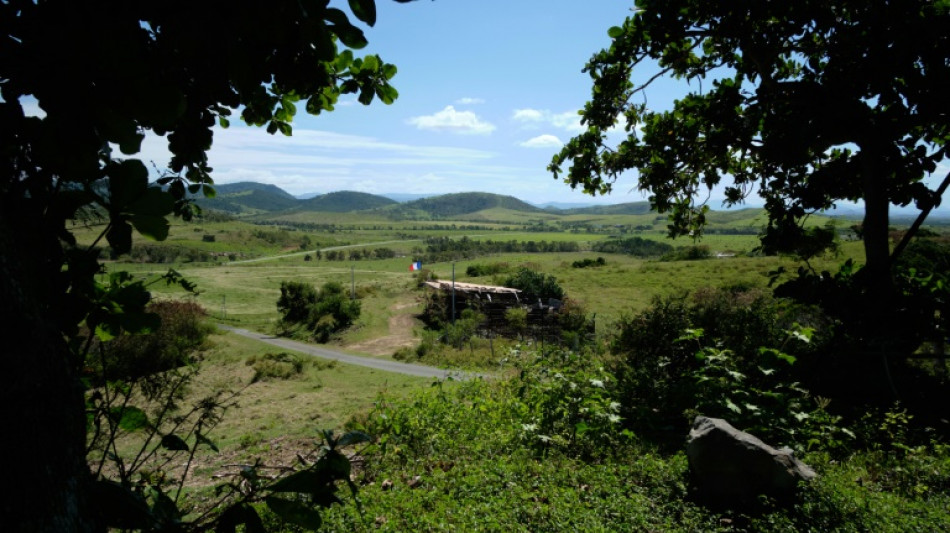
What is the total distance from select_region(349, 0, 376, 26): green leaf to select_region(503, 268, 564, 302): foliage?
37.7 metres

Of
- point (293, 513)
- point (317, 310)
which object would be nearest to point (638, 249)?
point (317, 310)

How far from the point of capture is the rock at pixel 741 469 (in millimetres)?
4672

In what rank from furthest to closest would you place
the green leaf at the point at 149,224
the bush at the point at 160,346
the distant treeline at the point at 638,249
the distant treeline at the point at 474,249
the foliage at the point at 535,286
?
the distant treeline at the point at 474,249 → the distant treeline at the point at 638,249 → the foliage at the point at 535,286 → the bush at the point at 160,346 → the green leaf at the point at 149,224

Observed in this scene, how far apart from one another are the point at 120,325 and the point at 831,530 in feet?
17.2

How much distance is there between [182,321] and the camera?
81.0 feet

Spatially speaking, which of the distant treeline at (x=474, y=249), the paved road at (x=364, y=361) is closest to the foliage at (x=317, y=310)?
the paved road at (x=364, y=361)

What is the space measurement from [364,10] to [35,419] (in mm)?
969

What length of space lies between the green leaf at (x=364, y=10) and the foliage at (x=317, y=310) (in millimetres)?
34058

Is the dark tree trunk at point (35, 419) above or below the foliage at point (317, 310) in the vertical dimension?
above

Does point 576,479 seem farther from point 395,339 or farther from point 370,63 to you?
point 395,339

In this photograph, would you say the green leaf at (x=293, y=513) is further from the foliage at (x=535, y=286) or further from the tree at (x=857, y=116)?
the foliage at (x=535, y=286)

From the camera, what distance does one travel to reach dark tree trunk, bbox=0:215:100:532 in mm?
593

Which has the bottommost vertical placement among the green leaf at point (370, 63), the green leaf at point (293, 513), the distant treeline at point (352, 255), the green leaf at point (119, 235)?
the distant treeline at point (352, 255)

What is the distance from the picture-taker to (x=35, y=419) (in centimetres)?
62
